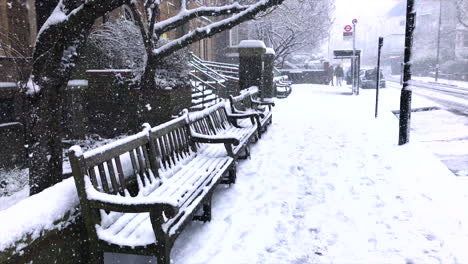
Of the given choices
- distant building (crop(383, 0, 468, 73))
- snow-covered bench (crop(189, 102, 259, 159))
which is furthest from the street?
distant building (crop(383, 0, 468, 73))

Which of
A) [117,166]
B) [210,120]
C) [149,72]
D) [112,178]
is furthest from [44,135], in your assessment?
[149,72]

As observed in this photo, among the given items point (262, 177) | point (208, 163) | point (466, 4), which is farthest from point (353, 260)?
point (466, 4)

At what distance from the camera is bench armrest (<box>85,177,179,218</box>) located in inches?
124

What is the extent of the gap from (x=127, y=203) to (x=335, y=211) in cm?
288

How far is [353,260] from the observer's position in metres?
3.95

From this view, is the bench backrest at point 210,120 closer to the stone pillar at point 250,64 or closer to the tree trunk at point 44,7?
the tree trunk at point 44,7

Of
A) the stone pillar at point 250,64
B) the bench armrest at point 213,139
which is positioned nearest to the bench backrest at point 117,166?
the bench armrest at point 213,139

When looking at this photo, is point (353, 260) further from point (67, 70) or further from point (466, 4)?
point (466, 4)

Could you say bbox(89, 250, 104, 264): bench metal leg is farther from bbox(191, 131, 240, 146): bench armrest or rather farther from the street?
the street

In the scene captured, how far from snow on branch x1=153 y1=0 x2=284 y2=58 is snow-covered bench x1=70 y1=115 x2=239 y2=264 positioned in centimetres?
260

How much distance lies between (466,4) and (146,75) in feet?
161

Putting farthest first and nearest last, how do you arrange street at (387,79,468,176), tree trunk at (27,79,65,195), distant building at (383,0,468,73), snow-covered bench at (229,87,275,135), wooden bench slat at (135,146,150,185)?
distant building at (383,0,468,73), snow-covered bench at (229,87,275,135), street at (387,79,468,176), tree trunk at (27,79,65,195), wooden bench slat at (135,146,150,185)

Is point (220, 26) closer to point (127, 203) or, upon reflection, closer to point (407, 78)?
point (407, 78)

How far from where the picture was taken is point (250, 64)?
13836 millimetres
